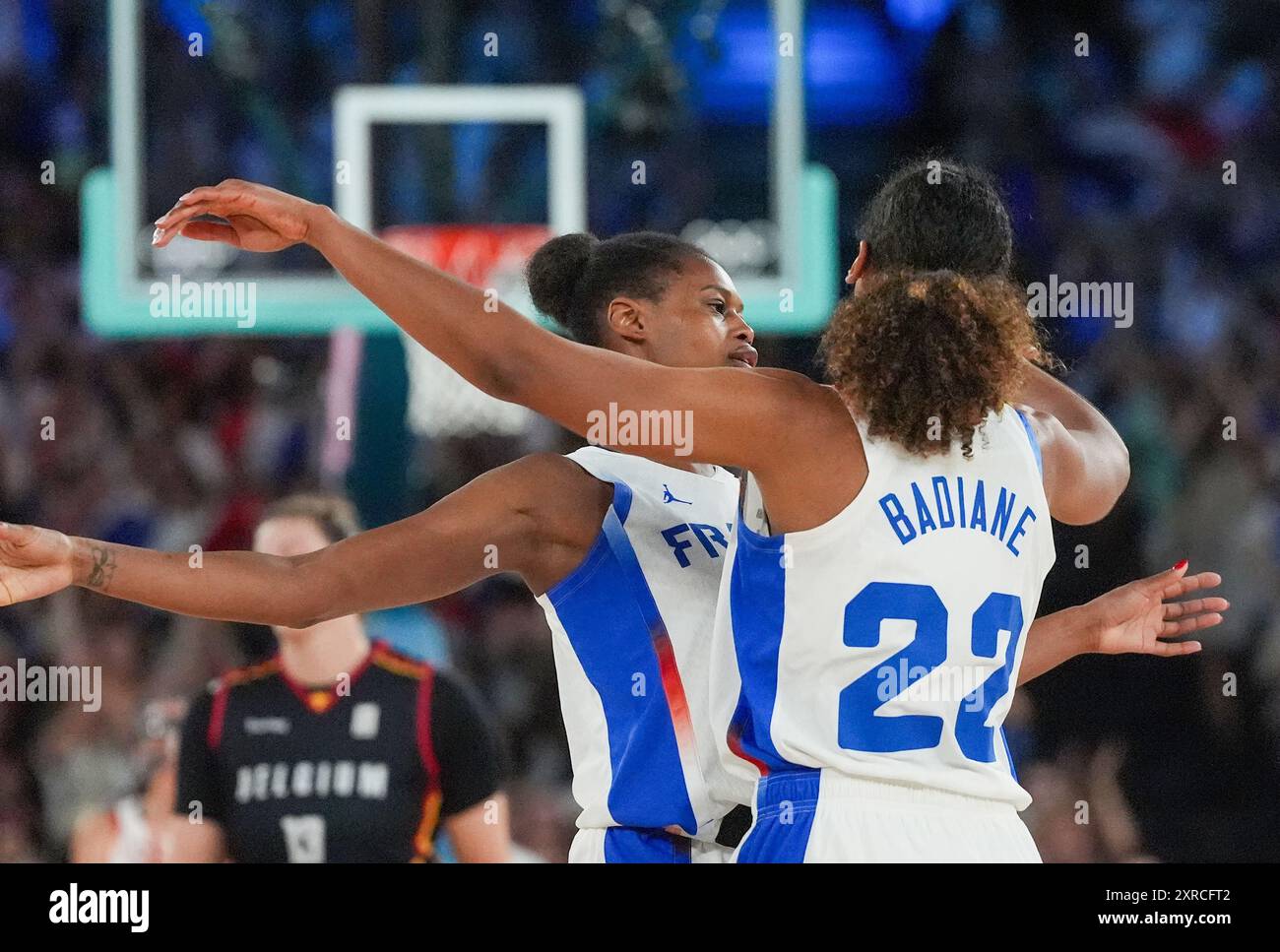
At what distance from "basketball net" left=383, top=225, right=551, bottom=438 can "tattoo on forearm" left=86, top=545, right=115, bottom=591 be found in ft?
11.2

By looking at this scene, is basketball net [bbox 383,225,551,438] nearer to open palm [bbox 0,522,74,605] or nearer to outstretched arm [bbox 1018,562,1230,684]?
outstretched arm [bbox 1018,562,1230,684]

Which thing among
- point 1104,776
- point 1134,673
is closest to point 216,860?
point 1104,776

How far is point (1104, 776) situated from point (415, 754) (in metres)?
2.63

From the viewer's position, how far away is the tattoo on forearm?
2.28 meters

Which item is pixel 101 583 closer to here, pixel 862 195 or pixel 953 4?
pixel 862 195

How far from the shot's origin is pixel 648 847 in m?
2.48

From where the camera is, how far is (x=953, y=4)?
7027 mm

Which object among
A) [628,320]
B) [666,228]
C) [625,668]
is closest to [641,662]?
[625,668]

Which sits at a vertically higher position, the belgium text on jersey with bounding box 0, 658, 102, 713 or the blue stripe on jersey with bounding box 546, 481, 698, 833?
the blue stripe on jersey with bounding box 546, 481, 698, 833
